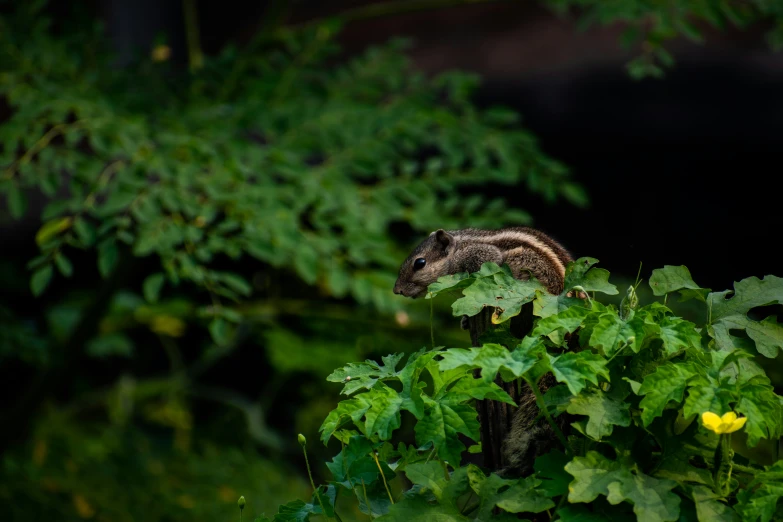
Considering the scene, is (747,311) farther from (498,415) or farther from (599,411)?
(498,415)

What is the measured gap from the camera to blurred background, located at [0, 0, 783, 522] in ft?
10.1

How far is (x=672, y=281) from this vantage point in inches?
55.3

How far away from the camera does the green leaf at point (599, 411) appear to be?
1.23 meters

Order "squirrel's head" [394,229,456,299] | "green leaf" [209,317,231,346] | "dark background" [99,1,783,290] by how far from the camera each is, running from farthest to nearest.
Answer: "dark background" [99,1,783,290] → "green leaf" [209,317,231,346] → "squirrel's head" [394,229,456,299]

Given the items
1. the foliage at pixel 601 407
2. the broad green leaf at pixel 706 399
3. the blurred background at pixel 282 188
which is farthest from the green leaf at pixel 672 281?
the broad green leaf at pixel 706 399

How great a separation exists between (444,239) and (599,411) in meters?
1.22

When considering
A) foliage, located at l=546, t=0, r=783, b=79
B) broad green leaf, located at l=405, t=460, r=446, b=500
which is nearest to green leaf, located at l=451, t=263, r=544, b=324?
broad green leaf, located at l=405, t=460, r=446, b=500

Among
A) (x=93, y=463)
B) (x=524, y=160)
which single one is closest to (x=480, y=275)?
(x=524, y=160)

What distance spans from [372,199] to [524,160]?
738 mm

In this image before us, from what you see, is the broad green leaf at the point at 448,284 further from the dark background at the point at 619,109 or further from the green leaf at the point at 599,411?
the dark background at the point at 619,109


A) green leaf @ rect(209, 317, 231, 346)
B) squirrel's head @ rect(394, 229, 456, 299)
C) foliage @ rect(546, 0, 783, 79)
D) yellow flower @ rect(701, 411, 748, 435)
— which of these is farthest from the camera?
foliage @ rect(546, 0, 783, 79)

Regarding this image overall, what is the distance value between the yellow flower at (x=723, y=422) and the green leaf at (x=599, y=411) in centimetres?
11

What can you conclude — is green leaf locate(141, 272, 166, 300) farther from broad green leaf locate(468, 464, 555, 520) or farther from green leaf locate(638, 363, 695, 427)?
green leaf locate(638, 363, 695, 427)

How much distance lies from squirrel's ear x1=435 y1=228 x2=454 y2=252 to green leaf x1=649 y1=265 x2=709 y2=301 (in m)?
1.04
